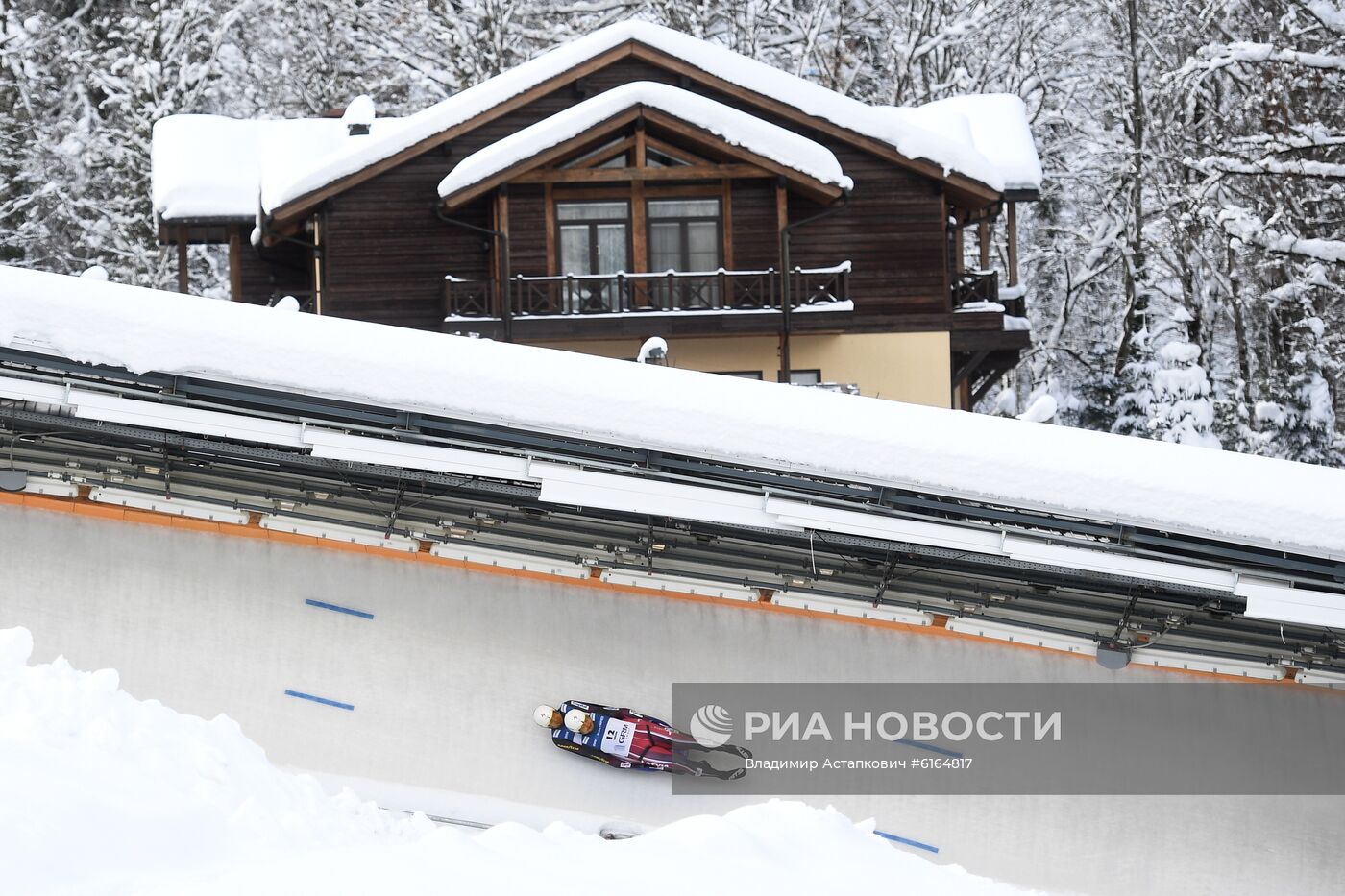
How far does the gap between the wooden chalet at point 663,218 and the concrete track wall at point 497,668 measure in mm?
8277

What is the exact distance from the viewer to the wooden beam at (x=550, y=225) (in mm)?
18391

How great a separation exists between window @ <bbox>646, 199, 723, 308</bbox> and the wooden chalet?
0.03m

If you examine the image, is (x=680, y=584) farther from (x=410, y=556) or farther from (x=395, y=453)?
(x=395, y=453)

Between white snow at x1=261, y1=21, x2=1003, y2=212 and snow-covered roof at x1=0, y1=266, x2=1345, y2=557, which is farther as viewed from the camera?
white snow at x1=261, y1=21, x2=1003, y2=212

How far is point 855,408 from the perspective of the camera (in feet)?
30.8

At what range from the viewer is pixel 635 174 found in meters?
18.1

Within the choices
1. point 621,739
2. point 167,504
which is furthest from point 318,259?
point 621,739

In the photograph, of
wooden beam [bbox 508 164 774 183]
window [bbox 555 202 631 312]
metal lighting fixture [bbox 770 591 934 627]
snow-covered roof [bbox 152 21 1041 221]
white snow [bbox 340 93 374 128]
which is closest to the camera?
metal lighting fixture [bbox 770 591 934 627]

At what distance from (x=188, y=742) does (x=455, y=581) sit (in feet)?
12.6

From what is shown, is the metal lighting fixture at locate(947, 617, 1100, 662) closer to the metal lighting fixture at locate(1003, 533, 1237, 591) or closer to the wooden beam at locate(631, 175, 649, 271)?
the metal lighting fixture at locate(1003, 533, 1237, 591)

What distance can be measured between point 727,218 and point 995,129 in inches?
190

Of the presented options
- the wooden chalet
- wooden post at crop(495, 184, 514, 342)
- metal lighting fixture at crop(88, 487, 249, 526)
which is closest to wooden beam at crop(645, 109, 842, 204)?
the wooden chalet

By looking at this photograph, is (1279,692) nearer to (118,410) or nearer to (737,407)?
(737,407)

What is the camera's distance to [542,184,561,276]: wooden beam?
18391 millimetres
